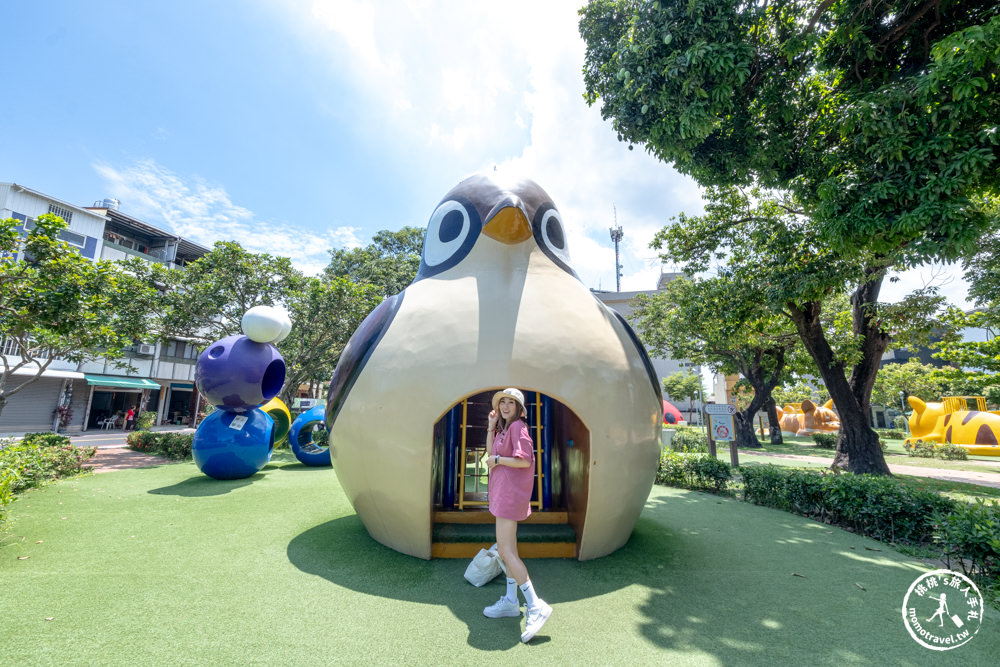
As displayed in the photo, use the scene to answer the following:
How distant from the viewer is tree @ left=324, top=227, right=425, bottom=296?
22625 millimetres

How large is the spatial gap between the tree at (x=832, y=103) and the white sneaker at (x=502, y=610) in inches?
225

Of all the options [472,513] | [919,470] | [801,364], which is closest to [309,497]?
[472,513]

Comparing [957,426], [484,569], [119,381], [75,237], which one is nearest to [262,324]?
[484,569]

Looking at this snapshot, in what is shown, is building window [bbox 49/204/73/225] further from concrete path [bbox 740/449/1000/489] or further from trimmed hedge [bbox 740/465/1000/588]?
concrete path [bbox 740/449/1000/489]

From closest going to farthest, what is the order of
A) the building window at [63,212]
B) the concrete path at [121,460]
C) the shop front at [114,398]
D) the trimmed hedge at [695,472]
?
the trimmed hedge at [695,472] < the concrete path at [121,460] < the building window at [63,212] < the shop front at [114,398]

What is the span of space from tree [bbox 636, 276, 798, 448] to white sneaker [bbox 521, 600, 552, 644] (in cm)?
923

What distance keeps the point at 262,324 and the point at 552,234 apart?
6106 mm

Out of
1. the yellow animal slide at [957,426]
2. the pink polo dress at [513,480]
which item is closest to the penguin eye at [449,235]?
the pink polo dress at [513,480]

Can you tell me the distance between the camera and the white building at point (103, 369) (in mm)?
20938

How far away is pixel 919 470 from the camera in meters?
13.6

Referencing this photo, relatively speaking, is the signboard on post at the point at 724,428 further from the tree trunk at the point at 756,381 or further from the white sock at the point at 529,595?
the tree trunk at the point at 756,381

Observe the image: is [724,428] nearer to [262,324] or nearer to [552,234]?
[552,234]

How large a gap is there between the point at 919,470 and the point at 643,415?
1524cm

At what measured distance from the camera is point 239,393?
8.34 meters
